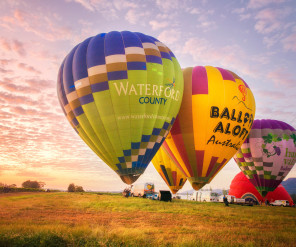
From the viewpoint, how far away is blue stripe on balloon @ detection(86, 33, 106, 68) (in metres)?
15.9

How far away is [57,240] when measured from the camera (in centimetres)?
954

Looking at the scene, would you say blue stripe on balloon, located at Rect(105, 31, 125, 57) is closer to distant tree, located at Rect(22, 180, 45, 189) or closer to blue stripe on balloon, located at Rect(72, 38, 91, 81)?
blue stripe on balloon, located at Rect(72, 38, 91, 81)

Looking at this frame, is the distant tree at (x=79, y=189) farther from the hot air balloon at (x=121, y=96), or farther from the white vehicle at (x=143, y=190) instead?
the hot air balloon at (x=121, y=96)

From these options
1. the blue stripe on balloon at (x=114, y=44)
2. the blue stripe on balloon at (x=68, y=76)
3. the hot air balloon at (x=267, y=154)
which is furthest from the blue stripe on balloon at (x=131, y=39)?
the hot air balloon at (x=267, y=154)

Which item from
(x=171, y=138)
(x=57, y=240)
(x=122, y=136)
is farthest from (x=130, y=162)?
(x=57, y=240)

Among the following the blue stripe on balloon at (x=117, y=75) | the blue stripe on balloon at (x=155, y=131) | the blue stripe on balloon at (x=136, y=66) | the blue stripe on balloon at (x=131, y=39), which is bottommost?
the blue stripe on balloon at (x=155, y=131)

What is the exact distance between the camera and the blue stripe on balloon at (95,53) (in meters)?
15.9

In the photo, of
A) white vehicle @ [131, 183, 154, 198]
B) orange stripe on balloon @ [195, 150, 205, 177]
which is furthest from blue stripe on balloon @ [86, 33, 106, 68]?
white vehicle @ [131, 183, 154, 198]

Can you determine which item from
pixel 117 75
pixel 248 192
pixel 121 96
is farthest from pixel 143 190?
pixel 117 75

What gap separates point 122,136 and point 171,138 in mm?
6212

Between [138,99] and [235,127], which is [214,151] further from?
[138,99]

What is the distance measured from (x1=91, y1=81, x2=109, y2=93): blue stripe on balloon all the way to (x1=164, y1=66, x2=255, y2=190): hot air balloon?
274 inches

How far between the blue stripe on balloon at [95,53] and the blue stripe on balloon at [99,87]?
4.19 ft

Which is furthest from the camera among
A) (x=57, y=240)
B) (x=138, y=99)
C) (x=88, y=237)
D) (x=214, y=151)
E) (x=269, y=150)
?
(x=269, y=150)
